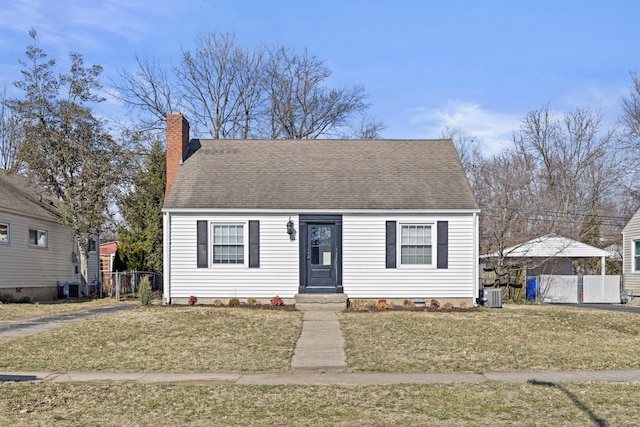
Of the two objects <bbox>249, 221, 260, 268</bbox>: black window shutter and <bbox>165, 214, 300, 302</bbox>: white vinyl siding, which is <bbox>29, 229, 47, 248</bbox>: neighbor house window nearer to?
<bbox>165, 214, 300, 302</bbox>: white vinyl siding

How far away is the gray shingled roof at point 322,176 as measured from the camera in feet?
66.2

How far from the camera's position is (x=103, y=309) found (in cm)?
2130

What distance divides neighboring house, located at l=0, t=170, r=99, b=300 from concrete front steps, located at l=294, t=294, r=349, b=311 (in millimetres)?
11325

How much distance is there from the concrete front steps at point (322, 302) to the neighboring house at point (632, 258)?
55.5 ft

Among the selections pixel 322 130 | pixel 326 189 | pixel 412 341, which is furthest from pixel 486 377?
pixel 322 130

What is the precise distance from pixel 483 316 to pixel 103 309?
1207 cm

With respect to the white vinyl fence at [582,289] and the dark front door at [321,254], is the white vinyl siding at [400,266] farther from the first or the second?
the white vinyl fence at [582,289]

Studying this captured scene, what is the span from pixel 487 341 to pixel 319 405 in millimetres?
6232

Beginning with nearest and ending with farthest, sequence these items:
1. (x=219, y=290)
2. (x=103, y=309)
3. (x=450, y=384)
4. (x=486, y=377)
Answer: (x=450, y=384)
(x=486, y=377)
(x=219, y=290)
(x=103, y=309)

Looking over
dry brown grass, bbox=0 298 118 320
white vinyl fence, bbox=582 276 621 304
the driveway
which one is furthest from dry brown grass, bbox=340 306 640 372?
white vinyl fence, bbox=582 276 621 304

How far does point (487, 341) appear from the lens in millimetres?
13797

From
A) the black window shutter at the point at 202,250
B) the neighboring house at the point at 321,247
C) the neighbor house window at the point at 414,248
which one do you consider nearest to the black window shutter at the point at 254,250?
the neighboring house at the point at 321,247

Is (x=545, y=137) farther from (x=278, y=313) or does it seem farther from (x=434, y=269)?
(x=278, y=313)

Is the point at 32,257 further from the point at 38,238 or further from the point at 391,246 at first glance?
the point at 391,246
